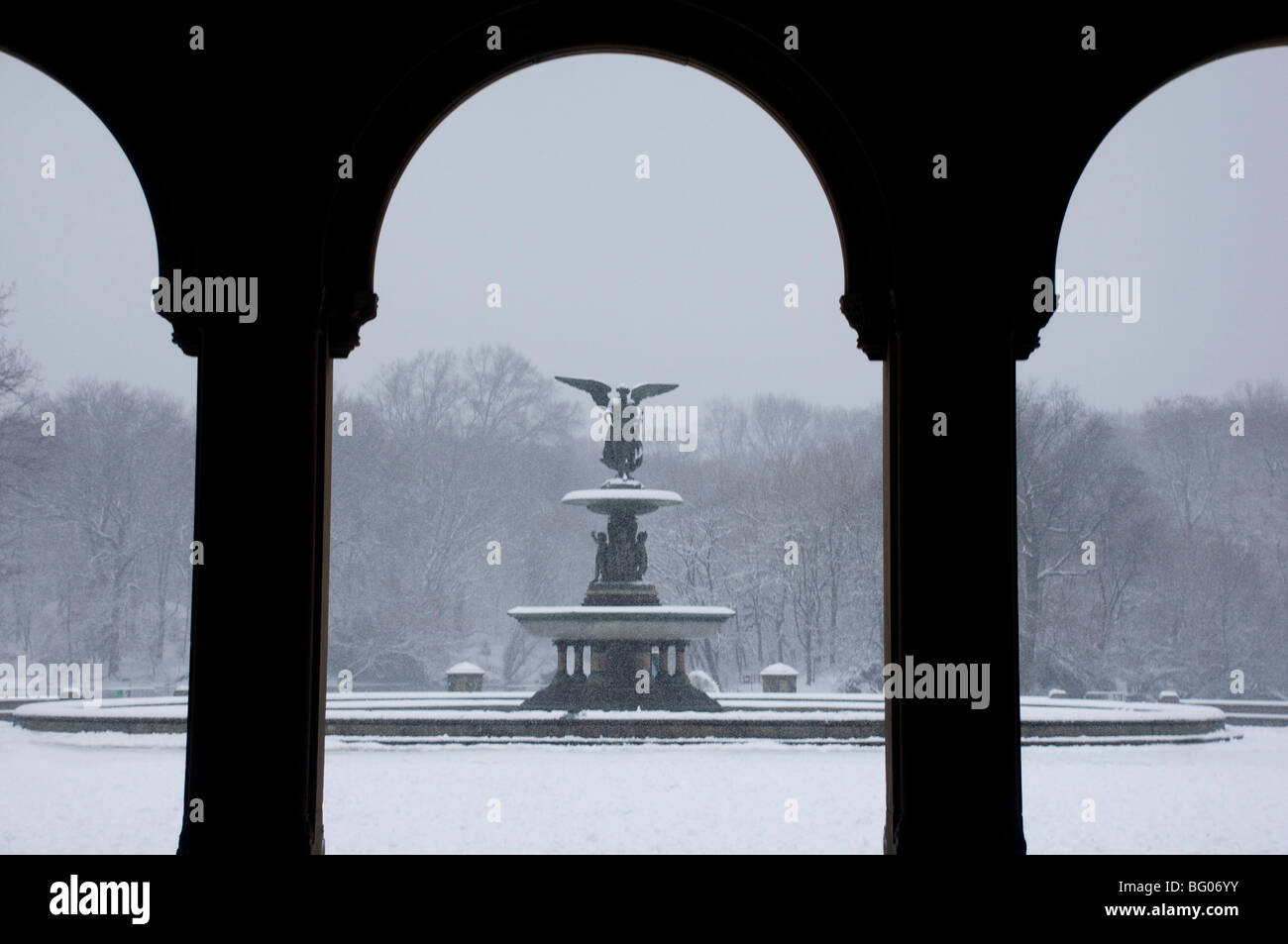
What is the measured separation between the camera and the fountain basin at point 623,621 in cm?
1437

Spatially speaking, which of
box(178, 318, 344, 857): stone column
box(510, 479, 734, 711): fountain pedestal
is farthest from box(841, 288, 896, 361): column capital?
box(510, 479, 734, 711): fountain pedestal

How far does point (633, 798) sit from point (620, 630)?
5.18m

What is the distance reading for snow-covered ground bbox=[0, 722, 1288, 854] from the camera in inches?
312

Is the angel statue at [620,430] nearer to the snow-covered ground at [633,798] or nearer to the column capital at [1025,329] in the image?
the snow-covered ground at [633,798]

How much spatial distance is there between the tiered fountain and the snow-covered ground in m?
2.20

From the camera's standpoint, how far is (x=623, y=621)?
1438 centimetres

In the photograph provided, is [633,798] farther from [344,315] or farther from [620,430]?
[620,430]

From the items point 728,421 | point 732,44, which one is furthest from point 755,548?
point 732,44

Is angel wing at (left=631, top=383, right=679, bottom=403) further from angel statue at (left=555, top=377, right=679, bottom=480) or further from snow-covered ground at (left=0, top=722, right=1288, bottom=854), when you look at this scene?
snow-covered ground at (left=0, top=722, right=1288, bottom=854)

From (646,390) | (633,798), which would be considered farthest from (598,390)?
(633,798)
